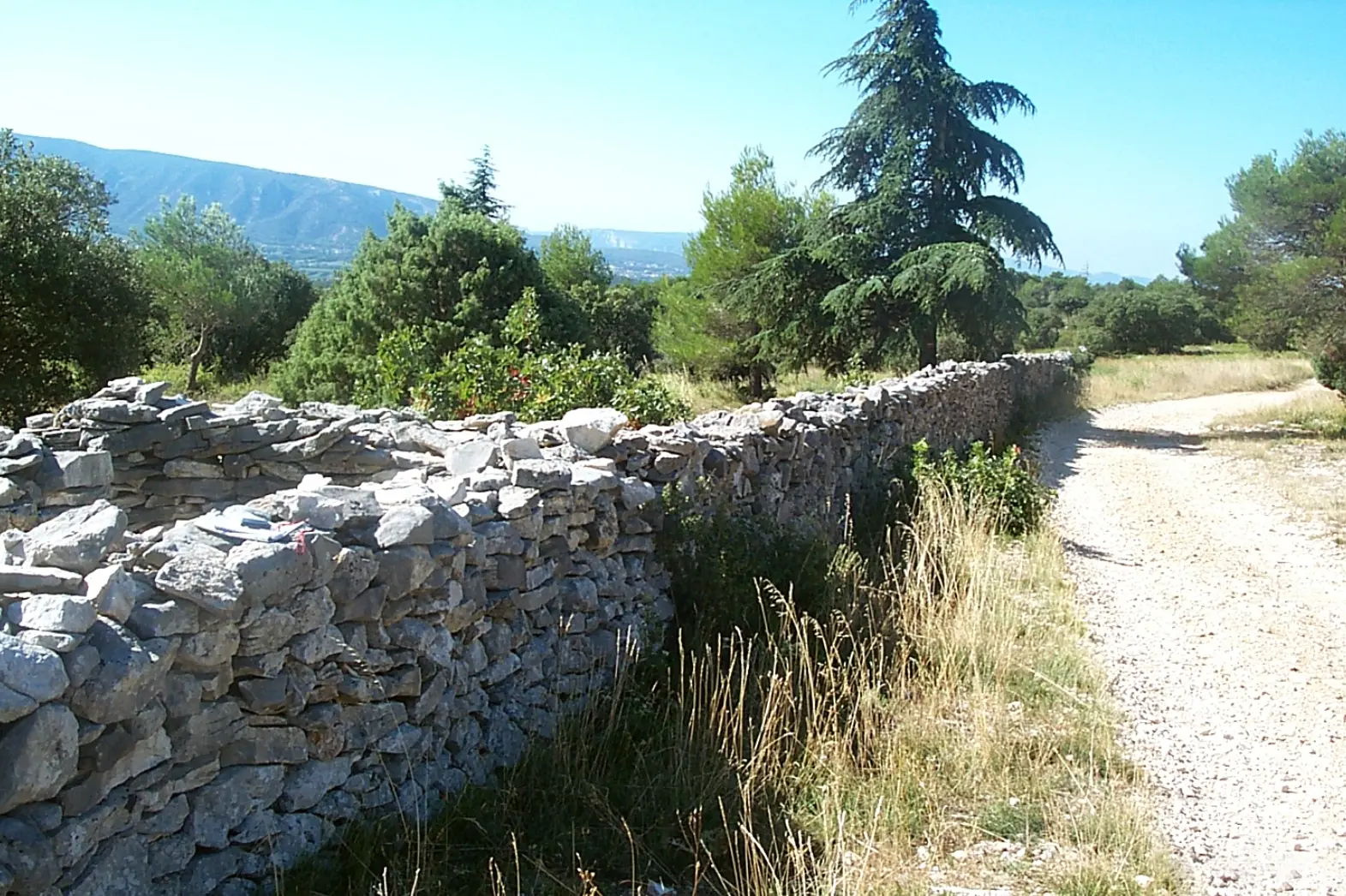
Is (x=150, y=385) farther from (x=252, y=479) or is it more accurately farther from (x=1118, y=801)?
(x=1118, y=801)

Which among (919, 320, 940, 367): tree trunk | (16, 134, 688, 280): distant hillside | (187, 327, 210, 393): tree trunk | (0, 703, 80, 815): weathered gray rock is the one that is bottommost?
(187, 327, 210, 393): tree trunk

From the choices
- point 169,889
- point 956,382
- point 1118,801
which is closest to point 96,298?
point 956,382

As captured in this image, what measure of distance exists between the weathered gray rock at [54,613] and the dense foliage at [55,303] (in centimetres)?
1236

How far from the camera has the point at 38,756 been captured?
2.52m

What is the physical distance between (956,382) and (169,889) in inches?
530

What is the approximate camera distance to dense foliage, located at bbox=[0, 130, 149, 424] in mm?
13469

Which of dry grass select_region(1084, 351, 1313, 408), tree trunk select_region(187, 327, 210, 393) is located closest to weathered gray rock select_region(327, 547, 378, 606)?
tree trunk select_region(187, 327, 210, 393)

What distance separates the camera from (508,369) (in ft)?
Result: 30.7

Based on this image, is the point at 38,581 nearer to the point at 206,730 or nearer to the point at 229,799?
the point at 206,730

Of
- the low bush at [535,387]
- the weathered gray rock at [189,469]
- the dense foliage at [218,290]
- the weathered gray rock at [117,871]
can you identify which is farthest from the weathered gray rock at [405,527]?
the dense foliage at [218,290]

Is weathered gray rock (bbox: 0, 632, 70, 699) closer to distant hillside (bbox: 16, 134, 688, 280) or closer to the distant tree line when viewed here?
the distant tree line

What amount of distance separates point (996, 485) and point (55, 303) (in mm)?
12642

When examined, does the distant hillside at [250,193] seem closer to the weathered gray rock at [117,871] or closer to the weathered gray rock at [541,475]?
the weathered gray rock at [541,475]

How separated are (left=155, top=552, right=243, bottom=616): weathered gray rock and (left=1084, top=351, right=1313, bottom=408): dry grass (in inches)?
1032
